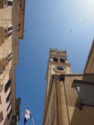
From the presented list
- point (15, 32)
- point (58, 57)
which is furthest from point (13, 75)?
point (58, 57)

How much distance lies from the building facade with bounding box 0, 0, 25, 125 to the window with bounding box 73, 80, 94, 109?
9927 millimetres

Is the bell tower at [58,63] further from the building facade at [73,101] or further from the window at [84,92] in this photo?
the window at [84,92]

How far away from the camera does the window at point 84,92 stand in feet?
33.0

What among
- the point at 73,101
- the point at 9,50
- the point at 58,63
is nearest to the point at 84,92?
the point at 73,101

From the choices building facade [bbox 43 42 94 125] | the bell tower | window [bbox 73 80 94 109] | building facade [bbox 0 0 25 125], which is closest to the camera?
building facade [bbox 43 42 94 125]

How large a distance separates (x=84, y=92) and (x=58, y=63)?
36314 millimetres

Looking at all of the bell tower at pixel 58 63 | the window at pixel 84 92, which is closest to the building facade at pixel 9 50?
the window at pixel 84 92

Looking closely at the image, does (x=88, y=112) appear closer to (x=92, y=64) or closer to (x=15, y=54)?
(x=92, y=64)

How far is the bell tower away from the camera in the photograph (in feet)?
143

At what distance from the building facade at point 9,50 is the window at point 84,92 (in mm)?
9927

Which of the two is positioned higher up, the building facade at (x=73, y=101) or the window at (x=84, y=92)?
the window at (x=84, y=92)

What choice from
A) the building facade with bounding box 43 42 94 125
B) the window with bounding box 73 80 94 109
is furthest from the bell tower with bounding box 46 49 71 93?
the window with bounding box 73 80 94 109

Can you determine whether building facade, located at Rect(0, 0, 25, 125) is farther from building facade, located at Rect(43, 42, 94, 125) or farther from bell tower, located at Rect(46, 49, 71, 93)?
bell tower, located at Rect(46, 49, 71, 93)

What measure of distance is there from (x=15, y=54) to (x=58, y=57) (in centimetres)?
2208
